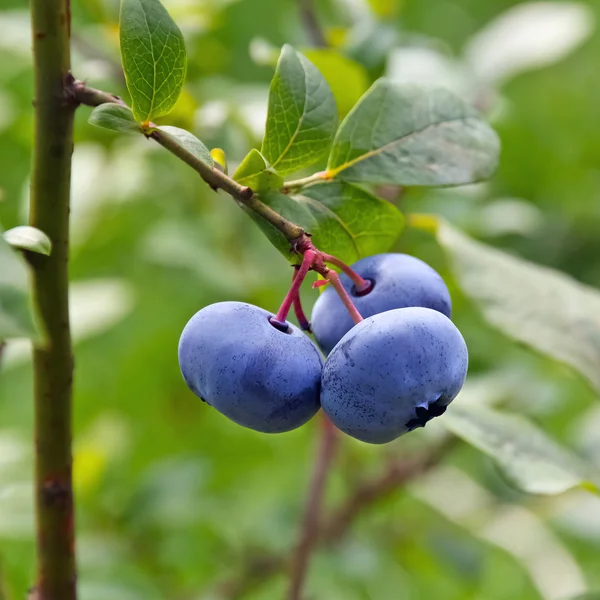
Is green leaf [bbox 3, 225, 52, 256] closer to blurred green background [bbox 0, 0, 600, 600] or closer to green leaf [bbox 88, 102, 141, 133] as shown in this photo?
green leaf [bbox 88, 102, 141, 133]

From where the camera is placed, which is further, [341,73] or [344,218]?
[341,73]

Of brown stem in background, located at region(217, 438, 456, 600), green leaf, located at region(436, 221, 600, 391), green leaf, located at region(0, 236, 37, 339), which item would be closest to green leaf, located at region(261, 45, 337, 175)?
green leaf, located at region(0, 236, 37, 339)

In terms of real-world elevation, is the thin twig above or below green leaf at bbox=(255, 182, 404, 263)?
below

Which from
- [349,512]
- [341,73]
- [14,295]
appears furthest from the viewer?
[349,512]

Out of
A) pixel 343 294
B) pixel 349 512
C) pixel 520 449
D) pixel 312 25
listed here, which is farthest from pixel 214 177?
pixel 349 512

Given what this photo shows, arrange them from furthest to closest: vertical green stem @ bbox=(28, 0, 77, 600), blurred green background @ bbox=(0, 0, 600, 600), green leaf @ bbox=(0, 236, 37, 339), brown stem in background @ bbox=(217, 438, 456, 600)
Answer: brown stem in background @ bbox=(217, 438, 456, 600) < blurred green background @ bbox=(0, 0, 600, 600) < vertical green stem @ bbox=(28, 0, 77, 600) < green leaf @ bbox=(0, 236, 37, 339)

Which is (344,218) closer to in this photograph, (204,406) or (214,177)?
(214,177)

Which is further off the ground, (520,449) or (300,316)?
(300,316)
